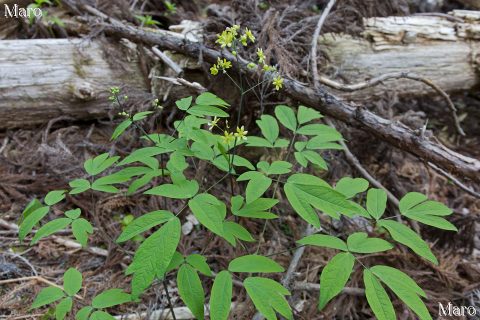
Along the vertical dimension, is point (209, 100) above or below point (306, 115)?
above

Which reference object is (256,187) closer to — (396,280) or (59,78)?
(396,280)

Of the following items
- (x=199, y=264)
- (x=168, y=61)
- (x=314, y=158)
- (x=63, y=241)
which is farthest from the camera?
(x=168, y=61)

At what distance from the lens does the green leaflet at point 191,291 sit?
4.02ft

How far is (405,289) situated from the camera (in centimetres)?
117

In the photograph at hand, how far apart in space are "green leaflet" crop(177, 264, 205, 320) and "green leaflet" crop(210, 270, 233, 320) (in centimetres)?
8

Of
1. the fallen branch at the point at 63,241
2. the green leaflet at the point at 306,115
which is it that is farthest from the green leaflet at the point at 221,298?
the fallen branch at the point at 63,241

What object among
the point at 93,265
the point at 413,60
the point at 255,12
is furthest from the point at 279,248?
the point at 413,60

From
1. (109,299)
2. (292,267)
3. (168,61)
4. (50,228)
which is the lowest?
(292,267)

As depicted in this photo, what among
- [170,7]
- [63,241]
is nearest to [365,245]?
[63,241]

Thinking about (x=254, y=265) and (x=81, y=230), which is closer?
(x=254, y=265)

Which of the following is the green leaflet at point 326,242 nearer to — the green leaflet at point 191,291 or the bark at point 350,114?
the green leaflet at point 191,291

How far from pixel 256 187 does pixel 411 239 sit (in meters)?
0.54

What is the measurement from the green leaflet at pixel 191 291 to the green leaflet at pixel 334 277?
1.22 feet

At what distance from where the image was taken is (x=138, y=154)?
4.75 ft
